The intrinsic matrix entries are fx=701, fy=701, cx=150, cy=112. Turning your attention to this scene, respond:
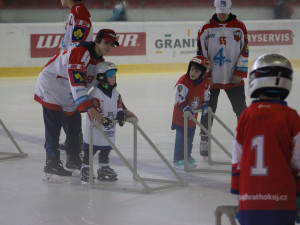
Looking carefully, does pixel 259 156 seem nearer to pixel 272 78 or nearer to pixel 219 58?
pixel 272 78

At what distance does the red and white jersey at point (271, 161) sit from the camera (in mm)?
2352

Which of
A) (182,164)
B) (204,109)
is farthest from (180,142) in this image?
(204,109)

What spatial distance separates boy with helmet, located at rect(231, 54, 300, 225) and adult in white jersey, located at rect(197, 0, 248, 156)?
3.24 meters

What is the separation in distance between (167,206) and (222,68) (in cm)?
185

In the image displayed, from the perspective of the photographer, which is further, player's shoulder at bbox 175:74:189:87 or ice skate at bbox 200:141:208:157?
ice skate at bbox 200:141:208:157

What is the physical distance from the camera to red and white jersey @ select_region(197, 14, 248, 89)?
18.5ft

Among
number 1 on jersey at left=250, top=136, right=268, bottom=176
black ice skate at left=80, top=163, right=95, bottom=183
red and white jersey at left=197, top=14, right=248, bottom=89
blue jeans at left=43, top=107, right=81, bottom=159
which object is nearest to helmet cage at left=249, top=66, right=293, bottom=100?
number 1 on jersey at left=250, top=136, right=268, bottom=176

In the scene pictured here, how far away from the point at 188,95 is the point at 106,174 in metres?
0.93

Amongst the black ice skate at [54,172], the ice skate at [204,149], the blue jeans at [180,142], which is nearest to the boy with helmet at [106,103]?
Result: the black ice skate at [54,172]

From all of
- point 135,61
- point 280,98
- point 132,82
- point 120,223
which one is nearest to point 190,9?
point 135,61

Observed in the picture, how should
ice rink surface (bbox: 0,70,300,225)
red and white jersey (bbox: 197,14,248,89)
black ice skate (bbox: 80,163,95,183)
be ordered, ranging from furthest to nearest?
red and white jersey (bbox: 197,14,248,89)
black ice skate (bbox: 80,163,95,183)
ice rink surface (bbox: 0,70,300,225)

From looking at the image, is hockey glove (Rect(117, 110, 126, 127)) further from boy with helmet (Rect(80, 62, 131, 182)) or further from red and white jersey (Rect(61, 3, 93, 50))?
red and white jersey (Rect(61, 3, 93, 50))

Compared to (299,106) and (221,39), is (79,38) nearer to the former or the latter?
(221,39)

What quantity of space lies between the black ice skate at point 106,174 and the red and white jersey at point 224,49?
4.35ft
